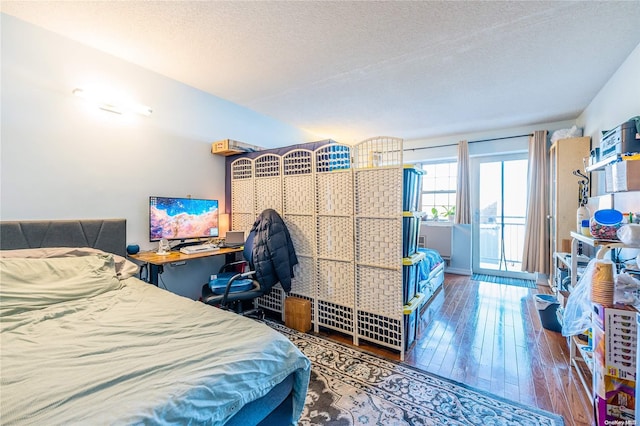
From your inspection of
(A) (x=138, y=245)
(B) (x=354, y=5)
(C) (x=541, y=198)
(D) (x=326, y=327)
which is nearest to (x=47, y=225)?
(A) (x=138, y=245)

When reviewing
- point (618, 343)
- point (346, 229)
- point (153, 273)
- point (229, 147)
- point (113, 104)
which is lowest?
point (618, 343)

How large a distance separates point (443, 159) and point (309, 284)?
3.86m

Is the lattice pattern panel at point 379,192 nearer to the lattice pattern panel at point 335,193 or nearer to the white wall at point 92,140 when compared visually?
the lattice pattern panel at point 335,193

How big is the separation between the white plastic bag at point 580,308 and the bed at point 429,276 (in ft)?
3.73

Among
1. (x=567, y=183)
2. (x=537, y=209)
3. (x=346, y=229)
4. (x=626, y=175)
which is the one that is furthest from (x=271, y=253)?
(x=537, y=209)

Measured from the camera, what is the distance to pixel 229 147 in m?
3.26

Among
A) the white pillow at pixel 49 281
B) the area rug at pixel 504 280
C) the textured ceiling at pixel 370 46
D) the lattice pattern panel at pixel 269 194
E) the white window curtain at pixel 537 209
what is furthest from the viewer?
the area rug at pixel 504 280

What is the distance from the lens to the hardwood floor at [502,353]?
1793 mm

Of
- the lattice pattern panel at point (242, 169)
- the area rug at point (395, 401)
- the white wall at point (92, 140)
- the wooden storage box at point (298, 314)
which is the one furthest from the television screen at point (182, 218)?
the area rug at point (395, 401)

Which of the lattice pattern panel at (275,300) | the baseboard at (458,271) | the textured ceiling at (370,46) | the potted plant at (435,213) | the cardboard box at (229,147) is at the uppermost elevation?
the textured ceiling at (370,46)

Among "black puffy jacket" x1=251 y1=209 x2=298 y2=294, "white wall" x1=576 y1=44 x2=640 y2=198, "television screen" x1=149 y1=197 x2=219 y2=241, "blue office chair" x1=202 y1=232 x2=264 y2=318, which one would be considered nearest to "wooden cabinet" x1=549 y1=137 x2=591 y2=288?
"white wall" x1=576 y1=44 x2=640 y2=198

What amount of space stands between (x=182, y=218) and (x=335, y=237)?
5.68 ft

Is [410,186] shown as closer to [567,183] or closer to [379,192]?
[379,192]

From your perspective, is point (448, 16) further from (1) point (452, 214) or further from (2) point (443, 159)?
(1) point (452, 214)
